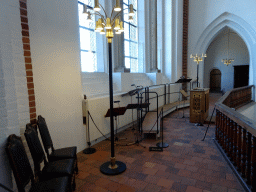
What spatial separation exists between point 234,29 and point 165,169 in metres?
9.97

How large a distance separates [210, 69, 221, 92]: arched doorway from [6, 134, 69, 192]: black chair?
1580 centimetres

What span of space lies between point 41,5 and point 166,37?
7384 mm

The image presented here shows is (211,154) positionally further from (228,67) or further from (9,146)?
(228,67)

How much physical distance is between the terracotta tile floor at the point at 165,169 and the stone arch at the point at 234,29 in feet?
24.4

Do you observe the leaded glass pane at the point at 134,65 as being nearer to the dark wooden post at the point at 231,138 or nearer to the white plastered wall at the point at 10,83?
the dark wooden post at the point at 231,138

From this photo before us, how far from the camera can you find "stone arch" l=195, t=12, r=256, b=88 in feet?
31.5

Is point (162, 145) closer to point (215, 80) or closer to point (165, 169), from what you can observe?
point (165, 169)

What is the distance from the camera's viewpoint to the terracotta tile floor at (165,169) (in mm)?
2746

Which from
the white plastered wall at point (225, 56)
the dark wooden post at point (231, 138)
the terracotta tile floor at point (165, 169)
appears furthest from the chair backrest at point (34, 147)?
the white plastered wall at point (225, 56)

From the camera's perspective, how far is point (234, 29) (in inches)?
407

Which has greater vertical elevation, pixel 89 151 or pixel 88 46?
pixel 88 46

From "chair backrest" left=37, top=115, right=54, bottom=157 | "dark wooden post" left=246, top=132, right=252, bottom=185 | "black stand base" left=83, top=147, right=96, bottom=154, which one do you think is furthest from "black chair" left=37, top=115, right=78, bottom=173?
"dark wooden post" left=246, top=132, right=252, bottom=185

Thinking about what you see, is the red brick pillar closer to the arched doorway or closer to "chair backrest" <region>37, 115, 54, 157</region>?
"chair backrest" <region>37, 115, 54, 157</region>

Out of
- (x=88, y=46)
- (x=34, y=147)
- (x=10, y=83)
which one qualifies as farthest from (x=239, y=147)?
(x=88, y=46)
